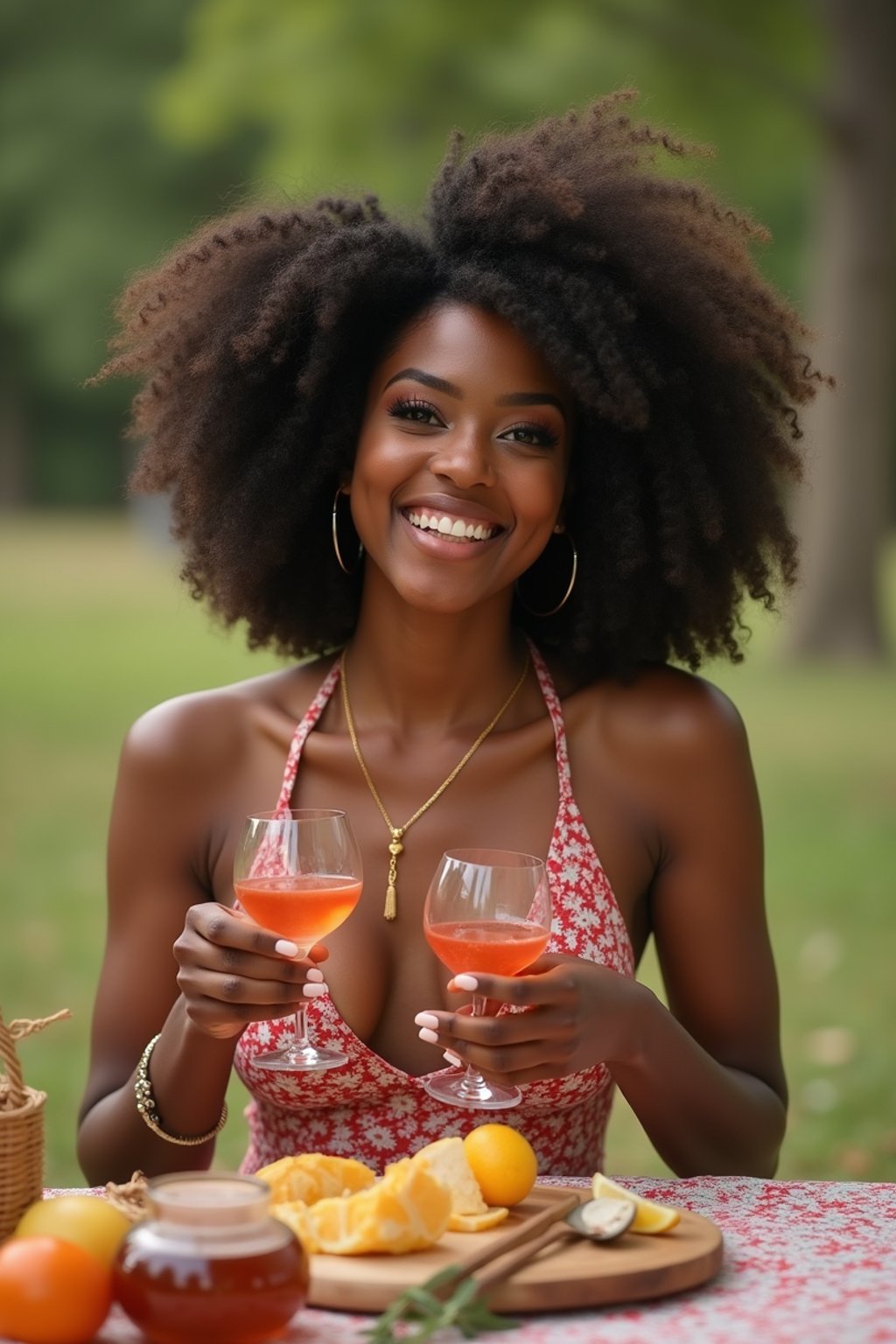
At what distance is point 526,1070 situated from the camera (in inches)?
102

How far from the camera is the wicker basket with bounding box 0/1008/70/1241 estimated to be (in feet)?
7.29

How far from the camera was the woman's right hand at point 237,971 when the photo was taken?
2572 millimetres

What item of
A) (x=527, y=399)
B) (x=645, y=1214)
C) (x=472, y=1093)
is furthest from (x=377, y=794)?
(x=645, y=1214)

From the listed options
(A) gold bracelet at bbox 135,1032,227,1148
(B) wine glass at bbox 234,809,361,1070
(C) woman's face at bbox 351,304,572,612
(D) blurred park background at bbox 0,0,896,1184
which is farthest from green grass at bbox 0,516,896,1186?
(B) wine glass at bbox 234,809,361,1070

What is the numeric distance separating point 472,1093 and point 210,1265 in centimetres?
82

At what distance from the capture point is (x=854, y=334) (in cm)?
1593

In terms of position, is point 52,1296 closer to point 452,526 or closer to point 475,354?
point 452,526

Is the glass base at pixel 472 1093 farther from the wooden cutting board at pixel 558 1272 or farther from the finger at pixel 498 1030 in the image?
the wooden cutting board at pixel 558 1272

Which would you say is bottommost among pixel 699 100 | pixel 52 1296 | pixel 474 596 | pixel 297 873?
pixel 52 1296

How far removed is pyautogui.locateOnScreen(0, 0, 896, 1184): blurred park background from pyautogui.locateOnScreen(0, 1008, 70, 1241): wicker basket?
192cm

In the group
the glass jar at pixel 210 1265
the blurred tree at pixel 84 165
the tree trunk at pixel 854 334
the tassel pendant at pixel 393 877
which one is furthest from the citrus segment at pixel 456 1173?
the blurred tree at pixel 84 165

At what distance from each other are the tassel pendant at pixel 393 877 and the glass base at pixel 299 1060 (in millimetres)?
500

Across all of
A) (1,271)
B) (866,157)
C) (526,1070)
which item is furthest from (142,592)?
(526,1070)

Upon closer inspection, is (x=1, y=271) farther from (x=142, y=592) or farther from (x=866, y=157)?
(x=866, y=157)
